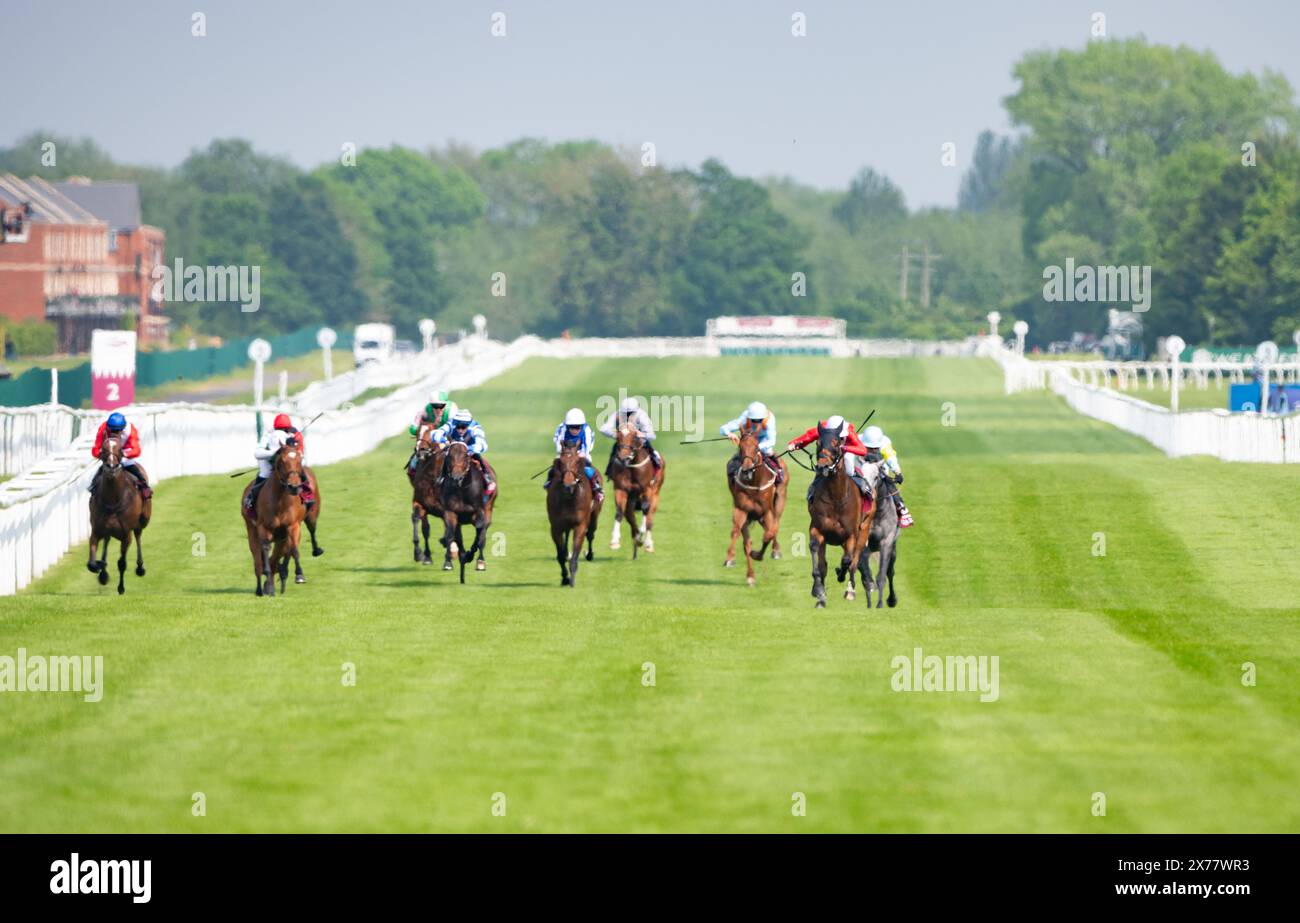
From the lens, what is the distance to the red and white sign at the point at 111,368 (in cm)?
4072

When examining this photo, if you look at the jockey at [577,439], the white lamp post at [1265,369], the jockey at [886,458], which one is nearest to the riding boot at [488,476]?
the jockey at [577,439]

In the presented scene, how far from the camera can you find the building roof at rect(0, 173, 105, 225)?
391 feet

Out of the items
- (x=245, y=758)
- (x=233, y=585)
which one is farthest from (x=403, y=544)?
(x=245, y=758)

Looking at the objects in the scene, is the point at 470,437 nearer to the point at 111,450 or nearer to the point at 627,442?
the point at 627,442

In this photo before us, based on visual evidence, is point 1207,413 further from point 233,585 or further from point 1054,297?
point 1054,297

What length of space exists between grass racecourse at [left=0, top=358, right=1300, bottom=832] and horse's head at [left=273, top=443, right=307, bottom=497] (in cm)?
126

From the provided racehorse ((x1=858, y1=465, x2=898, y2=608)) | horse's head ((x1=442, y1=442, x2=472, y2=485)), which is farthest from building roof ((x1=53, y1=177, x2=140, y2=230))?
racehorse ((x1=858, y1=465, x2=898, y2=608))

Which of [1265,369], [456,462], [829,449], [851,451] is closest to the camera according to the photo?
[829,449]

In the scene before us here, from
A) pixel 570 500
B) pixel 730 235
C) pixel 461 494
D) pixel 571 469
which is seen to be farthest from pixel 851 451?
pixel 730 235

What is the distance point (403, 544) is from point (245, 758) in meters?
16.5

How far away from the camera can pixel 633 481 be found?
27.2 m

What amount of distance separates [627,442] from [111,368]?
58.4ft
